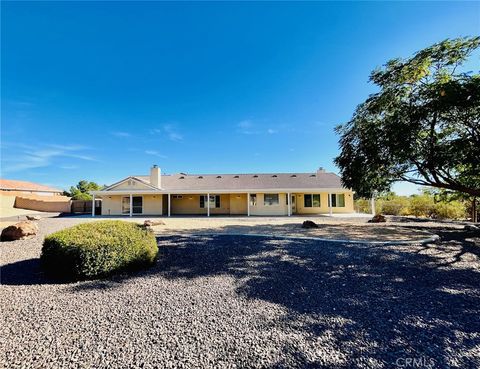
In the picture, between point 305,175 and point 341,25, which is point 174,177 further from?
point 341,25

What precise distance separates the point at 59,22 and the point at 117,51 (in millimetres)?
2922

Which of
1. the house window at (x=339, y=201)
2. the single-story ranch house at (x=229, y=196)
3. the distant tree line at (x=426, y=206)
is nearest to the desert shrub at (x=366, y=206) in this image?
the distant tree line at (x=426, y=206)

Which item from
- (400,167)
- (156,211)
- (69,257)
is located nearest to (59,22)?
(69,257)

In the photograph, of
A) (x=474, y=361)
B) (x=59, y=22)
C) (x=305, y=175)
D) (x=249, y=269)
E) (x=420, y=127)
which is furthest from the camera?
(x=305, y=175)

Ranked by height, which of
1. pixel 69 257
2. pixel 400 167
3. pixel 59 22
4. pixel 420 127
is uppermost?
pixel 59 22

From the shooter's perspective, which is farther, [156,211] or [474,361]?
[156,211]

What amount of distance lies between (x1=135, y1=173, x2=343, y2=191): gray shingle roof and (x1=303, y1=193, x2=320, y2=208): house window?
4.43 ft

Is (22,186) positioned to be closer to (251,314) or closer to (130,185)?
(130,185)

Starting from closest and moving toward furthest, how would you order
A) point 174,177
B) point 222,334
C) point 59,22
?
1. point 222,334
2. point 59,22
3. point 174,177

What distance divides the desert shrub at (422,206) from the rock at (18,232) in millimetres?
27448

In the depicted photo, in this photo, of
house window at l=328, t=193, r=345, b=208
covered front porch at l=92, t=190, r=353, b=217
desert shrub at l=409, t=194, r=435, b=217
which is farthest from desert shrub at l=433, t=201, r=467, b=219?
house window at l=328, t=193, r=345, b=208

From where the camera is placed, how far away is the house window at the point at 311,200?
23312 mm

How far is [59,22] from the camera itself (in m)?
8.32

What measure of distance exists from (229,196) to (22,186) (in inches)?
1792
